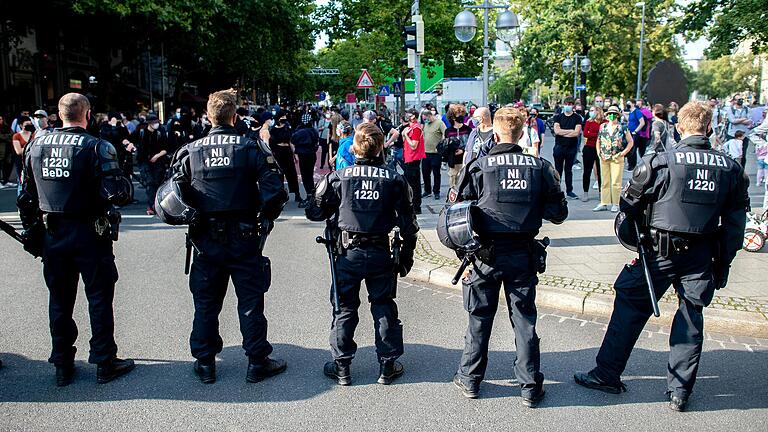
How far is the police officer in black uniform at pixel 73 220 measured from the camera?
437 centimetres

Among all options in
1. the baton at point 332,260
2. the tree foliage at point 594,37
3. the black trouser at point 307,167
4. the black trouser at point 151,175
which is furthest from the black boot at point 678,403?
the tree foliage at point 594,37

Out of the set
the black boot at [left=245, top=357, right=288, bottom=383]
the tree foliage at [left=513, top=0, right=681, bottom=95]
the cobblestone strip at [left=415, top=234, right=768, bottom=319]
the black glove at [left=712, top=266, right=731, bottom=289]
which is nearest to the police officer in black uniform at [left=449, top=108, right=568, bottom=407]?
the black glove at [left=712, top=266, right=731, bottom=289]

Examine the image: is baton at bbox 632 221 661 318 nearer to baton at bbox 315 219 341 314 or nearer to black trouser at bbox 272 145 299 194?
baton at bbox 315 219 341 314

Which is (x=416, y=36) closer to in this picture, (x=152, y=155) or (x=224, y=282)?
(x=152, y=155)

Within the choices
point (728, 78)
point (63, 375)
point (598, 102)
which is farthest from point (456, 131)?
point (728, 78)

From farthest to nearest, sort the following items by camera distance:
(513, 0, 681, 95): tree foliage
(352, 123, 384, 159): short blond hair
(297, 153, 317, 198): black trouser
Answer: (513, 0, 681, 95): tree foliage
(297, 153, 317, 198): black trouser
(352, 123, 384, 159): short blond hair

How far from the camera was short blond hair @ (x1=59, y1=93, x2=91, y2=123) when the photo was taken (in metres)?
4.44

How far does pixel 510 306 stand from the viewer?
428 cm

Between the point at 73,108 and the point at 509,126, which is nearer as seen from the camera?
the point at 509,126

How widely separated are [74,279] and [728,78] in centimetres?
9355

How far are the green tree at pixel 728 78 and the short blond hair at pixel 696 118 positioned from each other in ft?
263

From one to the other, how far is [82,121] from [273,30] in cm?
2073

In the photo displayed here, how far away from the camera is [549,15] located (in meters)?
42.4

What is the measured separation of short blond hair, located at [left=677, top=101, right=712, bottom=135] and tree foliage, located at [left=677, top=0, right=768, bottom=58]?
25919mm
